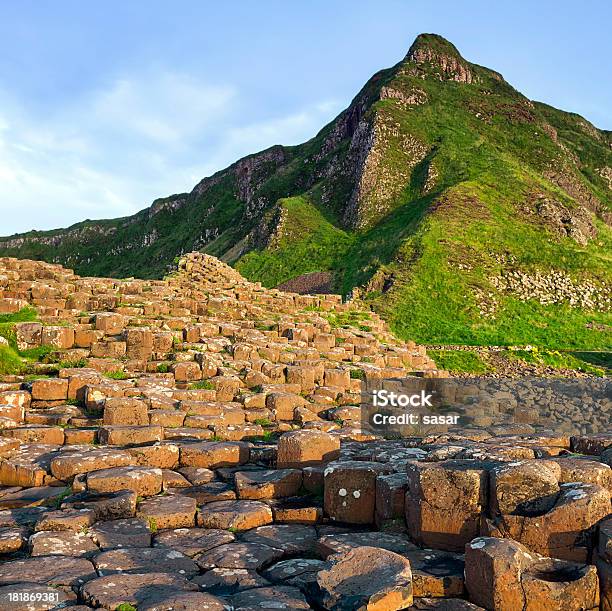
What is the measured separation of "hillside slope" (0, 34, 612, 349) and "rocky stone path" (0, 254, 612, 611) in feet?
84.8

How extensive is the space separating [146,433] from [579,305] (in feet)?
137

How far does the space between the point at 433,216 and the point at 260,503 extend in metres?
49.6

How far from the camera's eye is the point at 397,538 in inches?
262

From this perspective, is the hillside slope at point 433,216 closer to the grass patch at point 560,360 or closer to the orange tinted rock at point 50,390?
the grass patch at point 560,360

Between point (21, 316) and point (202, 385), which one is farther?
point (21, 316)

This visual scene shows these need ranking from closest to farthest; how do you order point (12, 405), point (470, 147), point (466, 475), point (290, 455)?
point (466, 475) → point (290, 455) → point (12, 405) → point (470, 147)

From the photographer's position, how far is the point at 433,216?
54.2m

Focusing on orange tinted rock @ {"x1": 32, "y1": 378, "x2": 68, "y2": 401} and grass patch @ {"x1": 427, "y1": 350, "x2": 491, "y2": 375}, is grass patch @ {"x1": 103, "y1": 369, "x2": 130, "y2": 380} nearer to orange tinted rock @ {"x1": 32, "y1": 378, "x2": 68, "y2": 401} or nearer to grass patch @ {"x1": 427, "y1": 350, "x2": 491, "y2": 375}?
orange tinted rock @ {"x1": 32, "y1": 378, "x2": 68, "y2": 401}

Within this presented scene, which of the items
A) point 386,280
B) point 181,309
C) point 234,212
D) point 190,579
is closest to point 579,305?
point 386,280

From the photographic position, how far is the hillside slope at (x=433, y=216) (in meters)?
43.2

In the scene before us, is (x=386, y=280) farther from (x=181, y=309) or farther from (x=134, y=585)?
(x=134, y=585)

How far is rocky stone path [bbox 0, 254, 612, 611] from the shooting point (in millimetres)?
5215

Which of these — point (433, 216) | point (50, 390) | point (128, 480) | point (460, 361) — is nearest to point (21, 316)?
point (50, 390)

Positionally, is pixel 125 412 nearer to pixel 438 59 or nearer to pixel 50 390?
pixel 50 390
